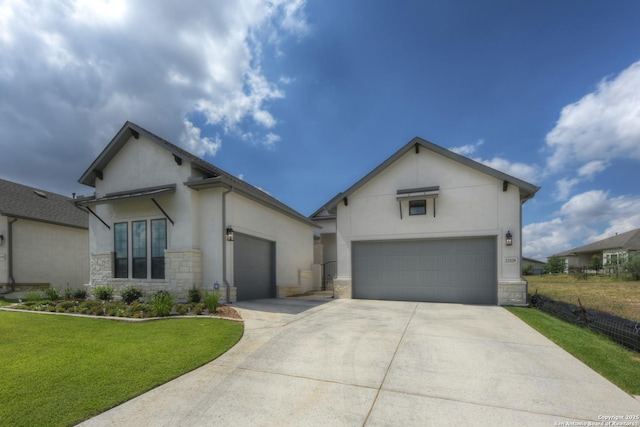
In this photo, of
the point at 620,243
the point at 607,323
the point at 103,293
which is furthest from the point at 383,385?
the point at 620,243

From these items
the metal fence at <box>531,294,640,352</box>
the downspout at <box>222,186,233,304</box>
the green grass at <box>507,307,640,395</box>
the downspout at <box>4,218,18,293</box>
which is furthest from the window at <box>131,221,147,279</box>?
the metal fence at <box>531,294,640,352</box>

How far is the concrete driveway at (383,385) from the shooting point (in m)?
3.21

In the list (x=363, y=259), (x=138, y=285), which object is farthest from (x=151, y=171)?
(x=363, y=259)

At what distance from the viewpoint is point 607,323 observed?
261 inches

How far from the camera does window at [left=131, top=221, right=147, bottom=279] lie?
11.9m

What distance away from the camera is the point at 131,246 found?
40.2 ft

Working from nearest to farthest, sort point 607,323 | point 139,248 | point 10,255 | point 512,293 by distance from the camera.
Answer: point 607,323, point 512,293, point 139,248, point 10,255

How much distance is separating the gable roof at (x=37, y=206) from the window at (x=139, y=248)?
807cm

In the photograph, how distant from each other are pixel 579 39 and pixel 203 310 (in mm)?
14278

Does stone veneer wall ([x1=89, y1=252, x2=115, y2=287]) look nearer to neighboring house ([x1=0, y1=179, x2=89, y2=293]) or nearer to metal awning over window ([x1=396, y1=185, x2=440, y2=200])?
neighboring house ([x1=0, y1=179, x2=89, y2=293])

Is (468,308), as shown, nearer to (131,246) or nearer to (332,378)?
(332,378)

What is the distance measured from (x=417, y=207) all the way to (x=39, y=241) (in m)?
19.4

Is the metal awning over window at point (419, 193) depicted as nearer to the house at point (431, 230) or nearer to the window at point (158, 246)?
the house at point (431, 230)

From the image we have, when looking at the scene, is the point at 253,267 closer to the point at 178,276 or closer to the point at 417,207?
the point at 178,276
